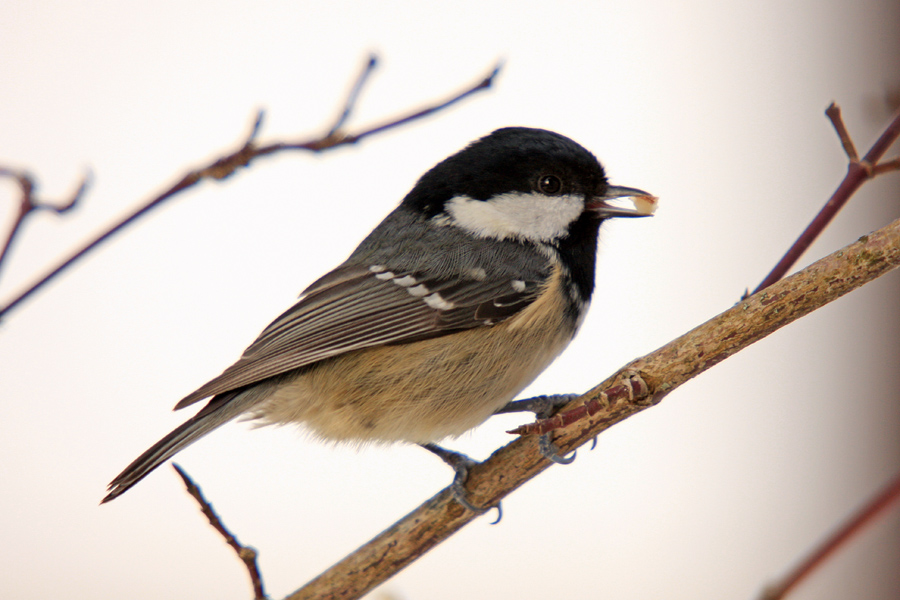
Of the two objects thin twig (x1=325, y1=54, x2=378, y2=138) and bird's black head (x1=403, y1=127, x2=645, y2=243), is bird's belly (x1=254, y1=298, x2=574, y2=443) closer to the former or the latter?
bird's black head (x1=403, y1=127, x2=645, y2=243)

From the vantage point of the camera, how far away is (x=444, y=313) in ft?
3.92

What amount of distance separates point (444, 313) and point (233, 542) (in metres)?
0.50

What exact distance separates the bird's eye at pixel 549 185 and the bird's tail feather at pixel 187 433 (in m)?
0.58

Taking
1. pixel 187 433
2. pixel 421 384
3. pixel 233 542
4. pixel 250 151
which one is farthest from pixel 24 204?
pixel 421 384

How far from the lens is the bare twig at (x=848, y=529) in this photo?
42cm

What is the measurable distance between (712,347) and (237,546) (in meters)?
0.60

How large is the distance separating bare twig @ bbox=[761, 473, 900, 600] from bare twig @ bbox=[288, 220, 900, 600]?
1.17 ft

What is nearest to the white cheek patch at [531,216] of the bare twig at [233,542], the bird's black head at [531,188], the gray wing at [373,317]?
the bird's black head at [531,188]

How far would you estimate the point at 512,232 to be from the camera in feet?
4.25

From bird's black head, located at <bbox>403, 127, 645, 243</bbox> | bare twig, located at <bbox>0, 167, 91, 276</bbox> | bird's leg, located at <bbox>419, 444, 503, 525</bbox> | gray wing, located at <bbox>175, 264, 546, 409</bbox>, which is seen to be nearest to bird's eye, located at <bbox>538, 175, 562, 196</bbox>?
bird's black head, located at <bbox>403, 127, 645, 243</bbox>

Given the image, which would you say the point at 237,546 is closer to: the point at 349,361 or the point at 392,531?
the point at 392,531

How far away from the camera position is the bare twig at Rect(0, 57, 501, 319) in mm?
517

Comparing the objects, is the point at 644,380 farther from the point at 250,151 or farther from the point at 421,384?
the point at 250,151

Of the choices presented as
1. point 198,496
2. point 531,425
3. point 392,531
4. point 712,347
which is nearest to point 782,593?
point 531,425
